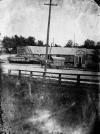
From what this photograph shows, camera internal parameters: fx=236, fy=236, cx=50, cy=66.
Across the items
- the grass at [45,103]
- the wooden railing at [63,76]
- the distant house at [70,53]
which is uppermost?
the distant house at [70,53]

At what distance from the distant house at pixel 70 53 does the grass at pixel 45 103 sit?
505 mm

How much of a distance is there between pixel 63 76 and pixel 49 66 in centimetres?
37

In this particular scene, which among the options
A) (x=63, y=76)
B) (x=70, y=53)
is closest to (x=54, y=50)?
(x=70, y=53)

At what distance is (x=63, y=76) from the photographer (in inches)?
183

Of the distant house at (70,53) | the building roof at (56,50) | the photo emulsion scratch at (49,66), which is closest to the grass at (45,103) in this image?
the photo emulsion scratch at (49,66)

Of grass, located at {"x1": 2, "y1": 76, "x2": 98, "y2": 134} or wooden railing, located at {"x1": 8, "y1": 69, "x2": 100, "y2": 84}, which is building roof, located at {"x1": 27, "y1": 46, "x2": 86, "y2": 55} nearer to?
wooden railing, located at {"x1": 8, "y1": 69, "x2": 100, "y2": 84}

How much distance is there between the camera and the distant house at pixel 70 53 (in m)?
4.13

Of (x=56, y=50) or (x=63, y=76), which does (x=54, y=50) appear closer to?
(x=56, y=50)

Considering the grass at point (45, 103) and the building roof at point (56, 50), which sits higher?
the building roof at point (56, 50)

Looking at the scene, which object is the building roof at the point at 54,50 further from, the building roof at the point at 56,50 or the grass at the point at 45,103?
the grass at the point at 45,103

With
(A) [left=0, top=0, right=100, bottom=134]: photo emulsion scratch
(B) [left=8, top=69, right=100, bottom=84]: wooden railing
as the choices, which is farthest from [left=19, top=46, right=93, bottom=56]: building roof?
(B) [left=8, top=69, right=100, bottom=84]: wooden railing

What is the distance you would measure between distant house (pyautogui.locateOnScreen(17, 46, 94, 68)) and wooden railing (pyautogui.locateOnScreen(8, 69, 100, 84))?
0.29m

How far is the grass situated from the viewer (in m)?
4.29

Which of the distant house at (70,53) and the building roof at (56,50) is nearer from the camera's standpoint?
the distant house at (70,53)
